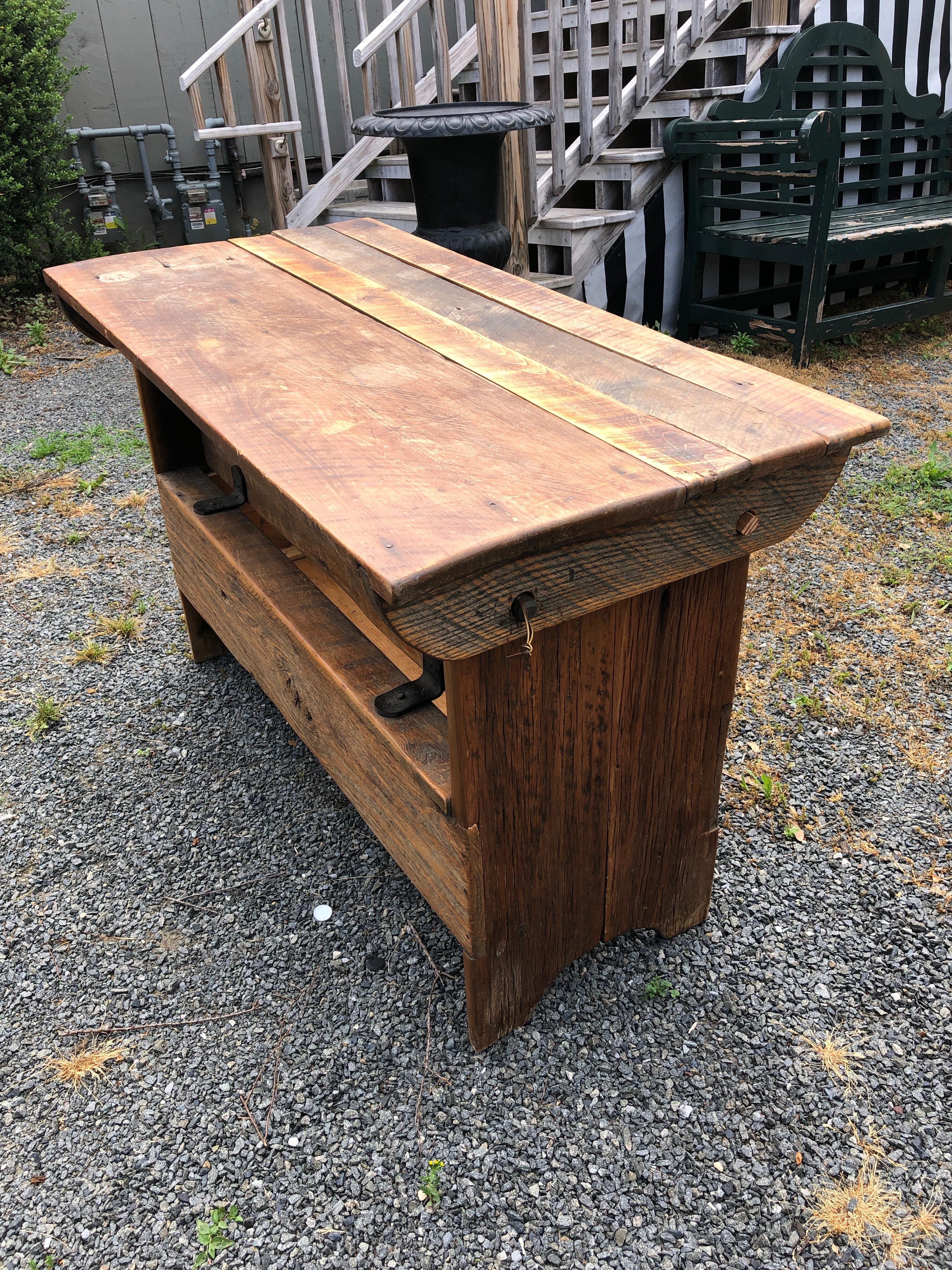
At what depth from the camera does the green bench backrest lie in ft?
14.2

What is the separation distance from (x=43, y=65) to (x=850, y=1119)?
18.7 feet

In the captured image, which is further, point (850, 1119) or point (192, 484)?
point (192, 484)

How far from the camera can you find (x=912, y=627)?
98.6 inches

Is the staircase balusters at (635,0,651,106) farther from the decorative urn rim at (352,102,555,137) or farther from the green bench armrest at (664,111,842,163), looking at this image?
the decorative urn rim at (352,102,555,137)

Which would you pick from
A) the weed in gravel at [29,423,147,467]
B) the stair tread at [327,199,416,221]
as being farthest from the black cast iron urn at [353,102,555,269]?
the weed in gravel at [29,423,147,467]

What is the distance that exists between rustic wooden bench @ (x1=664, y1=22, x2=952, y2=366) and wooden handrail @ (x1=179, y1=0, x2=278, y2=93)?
1947 mm

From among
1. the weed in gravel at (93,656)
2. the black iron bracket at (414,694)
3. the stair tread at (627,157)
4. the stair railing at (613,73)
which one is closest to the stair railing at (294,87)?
the stair railing at (613,73)

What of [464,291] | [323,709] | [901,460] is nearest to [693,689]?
[323,709]

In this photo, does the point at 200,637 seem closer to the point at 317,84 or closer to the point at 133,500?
the point at 133,500

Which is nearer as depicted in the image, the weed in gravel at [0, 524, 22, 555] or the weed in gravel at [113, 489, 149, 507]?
the weed in gravel at [0, 524, 22, 555]

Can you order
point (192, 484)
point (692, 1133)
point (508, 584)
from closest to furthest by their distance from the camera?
point (508, 584) < point (692, 1133) < point (192, 484)

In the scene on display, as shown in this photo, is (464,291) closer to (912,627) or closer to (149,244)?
(912,627)

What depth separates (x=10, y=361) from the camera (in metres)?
4.75

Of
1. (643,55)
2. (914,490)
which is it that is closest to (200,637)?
(914,490)
